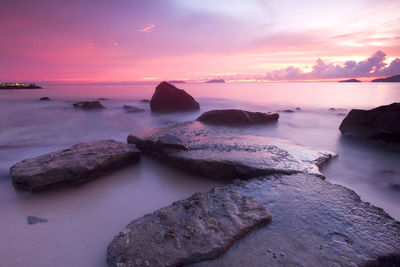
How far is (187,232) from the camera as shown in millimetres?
1531

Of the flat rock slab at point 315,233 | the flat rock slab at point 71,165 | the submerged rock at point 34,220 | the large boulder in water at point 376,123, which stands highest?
the large boulder in water at point 376,123

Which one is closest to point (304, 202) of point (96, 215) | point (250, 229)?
point (250, 229)

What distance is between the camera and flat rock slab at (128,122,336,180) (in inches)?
107

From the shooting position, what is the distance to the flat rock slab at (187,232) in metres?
1.35

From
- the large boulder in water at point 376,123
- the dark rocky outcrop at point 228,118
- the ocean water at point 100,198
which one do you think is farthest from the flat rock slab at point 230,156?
the dark rocky outcrop at point 228,118

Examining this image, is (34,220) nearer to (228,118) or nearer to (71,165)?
(71,165)

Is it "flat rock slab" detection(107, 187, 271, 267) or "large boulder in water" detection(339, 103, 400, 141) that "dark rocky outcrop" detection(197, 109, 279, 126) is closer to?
"large boulder in water" detection(339, 103, 400, 141)

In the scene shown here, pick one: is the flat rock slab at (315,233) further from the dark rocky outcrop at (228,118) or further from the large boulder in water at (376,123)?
the dark rocky outcrop at (228,118)

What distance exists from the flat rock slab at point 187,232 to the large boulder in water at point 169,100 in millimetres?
8198

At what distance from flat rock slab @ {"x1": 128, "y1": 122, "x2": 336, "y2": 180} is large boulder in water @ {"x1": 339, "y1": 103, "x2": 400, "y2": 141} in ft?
6.17

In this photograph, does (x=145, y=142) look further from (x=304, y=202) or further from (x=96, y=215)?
(x=304, y=202)

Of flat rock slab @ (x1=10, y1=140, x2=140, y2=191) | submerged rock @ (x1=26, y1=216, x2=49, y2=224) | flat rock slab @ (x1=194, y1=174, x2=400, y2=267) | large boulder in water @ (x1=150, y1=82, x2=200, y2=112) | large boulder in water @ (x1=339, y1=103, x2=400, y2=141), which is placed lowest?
submerged rock @ (x1=26, y1=216, x2=49, y2=224)

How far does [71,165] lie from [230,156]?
2.08 meters

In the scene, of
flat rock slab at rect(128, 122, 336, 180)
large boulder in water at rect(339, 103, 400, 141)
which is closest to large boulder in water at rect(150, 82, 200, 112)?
flat rock slab at rect(128, 122, 336, 180)
